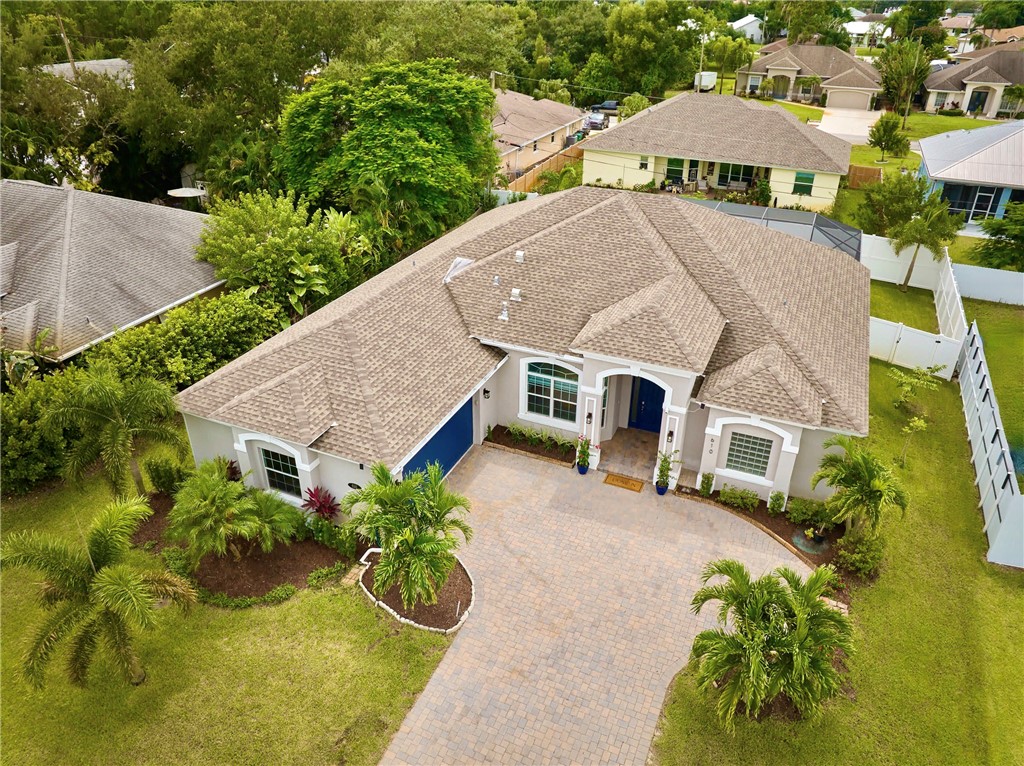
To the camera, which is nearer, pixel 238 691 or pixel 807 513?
pixel 238 691

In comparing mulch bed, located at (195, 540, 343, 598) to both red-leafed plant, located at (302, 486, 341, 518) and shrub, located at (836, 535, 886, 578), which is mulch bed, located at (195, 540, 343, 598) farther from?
shrub, located at (836, 535, 886, 578)

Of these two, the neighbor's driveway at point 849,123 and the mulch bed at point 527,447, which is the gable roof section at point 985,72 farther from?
the mulch bed at point 527,447

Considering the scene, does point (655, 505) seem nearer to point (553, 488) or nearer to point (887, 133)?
point (553, 488)

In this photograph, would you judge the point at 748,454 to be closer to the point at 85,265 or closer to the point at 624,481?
the point at 624,481

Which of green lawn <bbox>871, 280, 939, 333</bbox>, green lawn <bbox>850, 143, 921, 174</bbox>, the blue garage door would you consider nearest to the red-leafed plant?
the blue garage door

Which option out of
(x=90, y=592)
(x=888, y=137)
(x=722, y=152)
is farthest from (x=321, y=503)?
(x=888, y=137)

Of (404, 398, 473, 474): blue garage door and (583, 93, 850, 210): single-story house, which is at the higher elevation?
(583, 93, 850, 210): single-story house
